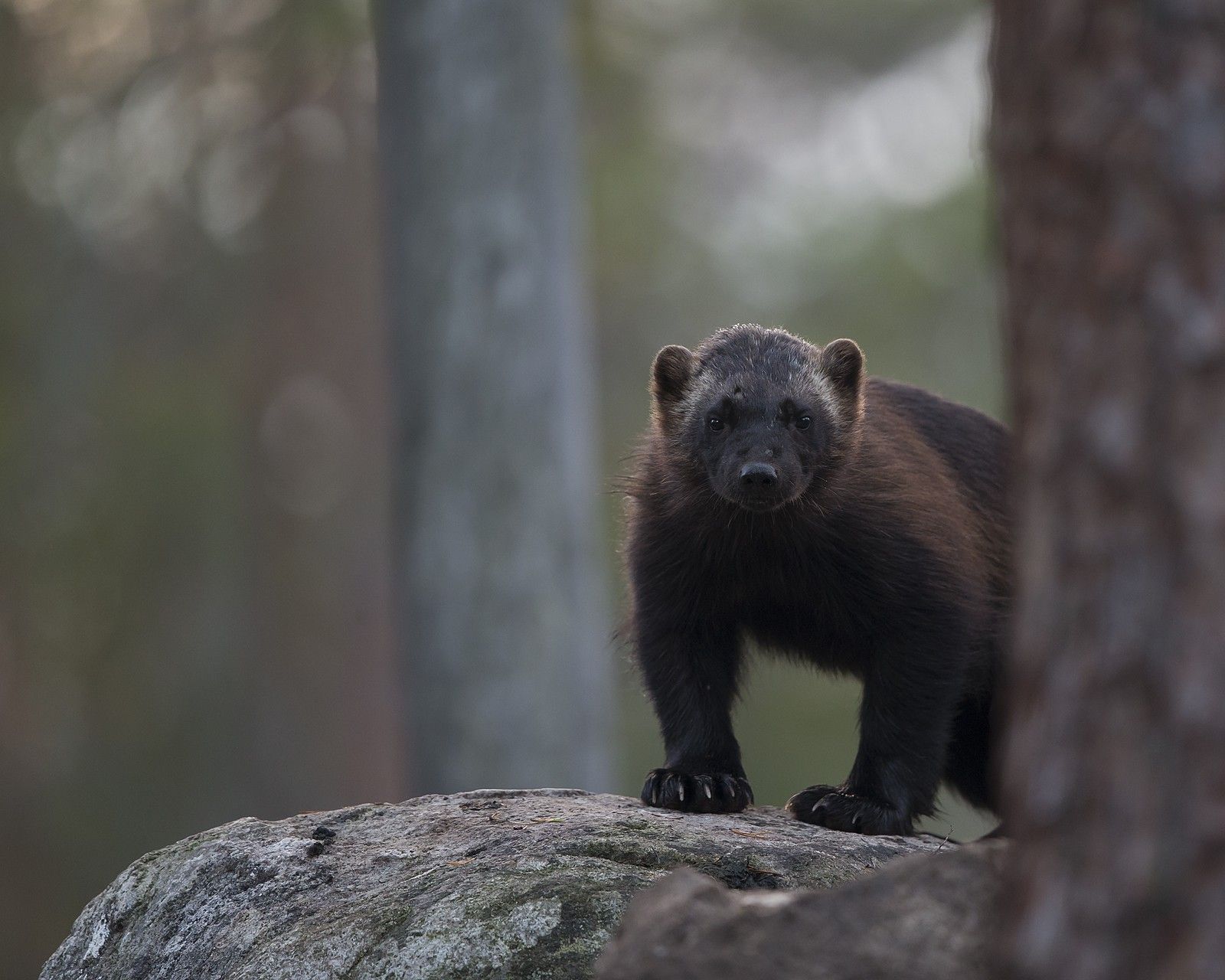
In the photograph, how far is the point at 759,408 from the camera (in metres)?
4.74

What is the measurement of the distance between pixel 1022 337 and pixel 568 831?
6.74 ft

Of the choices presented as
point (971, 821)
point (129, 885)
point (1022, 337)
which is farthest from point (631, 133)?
point (1022, 337)

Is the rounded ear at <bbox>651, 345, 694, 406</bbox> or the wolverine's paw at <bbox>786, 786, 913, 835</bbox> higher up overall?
the rounded ear at <bbox>651, 345, 694, 406</bbox>

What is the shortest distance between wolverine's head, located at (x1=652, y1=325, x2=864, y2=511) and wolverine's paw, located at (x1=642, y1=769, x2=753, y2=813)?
0.84 m

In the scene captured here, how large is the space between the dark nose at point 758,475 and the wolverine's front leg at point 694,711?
0.54 meters

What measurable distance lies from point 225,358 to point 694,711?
1469 cm

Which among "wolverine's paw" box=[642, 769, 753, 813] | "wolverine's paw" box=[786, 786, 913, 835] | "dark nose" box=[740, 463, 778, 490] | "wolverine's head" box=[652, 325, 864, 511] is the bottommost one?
"wolverine's paw" box=[786, 786, 913, 835]

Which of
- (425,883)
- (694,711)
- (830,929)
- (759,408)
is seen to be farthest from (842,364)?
(830,929)

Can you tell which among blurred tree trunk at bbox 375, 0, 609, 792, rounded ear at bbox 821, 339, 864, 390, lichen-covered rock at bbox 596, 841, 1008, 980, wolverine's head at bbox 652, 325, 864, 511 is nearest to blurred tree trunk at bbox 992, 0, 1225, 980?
lichen-covered rock at bbox 596, 841, 1008, 980

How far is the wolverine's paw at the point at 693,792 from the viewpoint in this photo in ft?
13.7

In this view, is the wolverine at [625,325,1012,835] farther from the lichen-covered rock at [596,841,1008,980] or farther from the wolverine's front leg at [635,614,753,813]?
the lichen-covered rock at [596,841,1008,980]

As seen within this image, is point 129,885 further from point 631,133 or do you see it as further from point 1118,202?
point 631,133

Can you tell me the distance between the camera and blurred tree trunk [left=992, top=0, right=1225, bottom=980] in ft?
5.37

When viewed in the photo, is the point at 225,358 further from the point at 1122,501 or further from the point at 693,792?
the point at 1122,501
